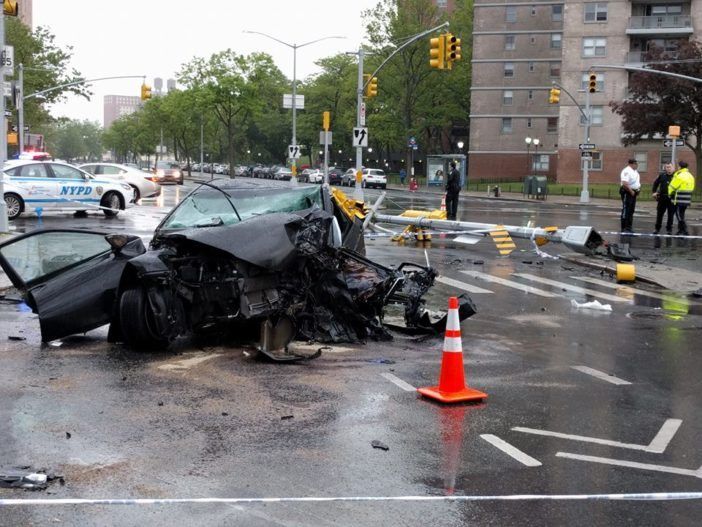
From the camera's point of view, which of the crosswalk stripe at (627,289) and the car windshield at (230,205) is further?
the crosswalk stripe at (627,289)

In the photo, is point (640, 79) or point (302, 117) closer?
point (640, 79)

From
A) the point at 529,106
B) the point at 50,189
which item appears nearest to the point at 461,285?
the point at 50,189

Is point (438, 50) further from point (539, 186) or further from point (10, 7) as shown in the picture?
point (539, 186)

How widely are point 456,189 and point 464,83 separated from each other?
196ft

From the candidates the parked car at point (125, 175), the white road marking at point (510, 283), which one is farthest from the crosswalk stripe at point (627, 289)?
the parked car at point (125, 175)

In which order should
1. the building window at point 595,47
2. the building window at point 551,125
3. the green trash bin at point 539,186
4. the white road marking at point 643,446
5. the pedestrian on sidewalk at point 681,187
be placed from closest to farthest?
the white road marking at point 643,446
the pedestrian on sidewalk at point 681,187
the green trash bin at point 539,186
the building window at point 595,47
the building window at point 551,125

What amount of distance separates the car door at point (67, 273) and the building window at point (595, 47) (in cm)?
6345

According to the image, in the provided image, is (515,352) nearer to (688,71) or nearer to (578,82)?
(688,71)

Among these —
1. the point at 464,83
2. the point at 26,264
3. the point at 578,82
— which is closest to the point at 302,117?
the point at 464,83

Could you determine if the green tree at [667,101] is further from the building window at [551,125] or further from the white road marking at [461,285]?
the white road marking at [461,285]

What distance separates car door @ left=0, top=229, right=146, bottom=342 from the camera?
8.30 m

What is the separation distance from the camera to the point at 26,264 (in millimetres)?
8703

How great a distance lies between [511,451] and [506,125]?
7384cm

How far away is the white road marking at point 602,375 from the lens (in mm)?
7586
